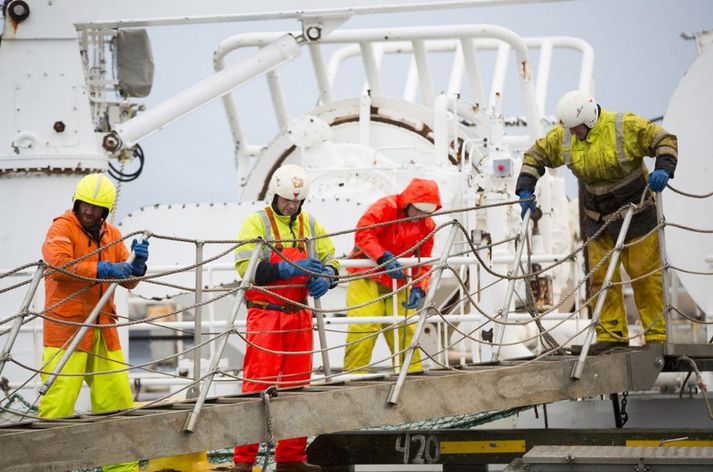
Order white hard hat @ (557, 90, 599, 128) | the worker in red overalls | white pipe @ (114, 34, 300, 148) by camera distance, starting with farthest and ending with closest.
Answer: white pipe @ (114, 34, 300, 148)
white hard hat @ (557, 90, 599, 128)
the worker in red overalls

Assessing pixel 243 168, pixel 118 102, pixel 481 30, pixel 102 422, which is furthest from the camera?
pixel 243 168

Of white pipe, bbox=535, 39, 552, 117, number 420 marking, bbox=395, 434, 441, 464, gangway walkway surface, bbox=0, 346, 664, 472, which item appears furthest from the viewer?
white pipe, bbox=535, 39, 552, 117

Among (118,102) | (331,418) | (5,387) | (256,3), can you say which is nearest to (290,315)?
(331,418)

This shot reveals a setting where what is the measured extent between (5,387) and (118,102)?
294 centimetres

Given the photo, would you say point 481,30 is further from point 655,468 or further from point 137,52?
point 655,468

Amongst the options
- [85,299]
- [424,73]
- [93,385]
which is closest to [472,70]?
[424,73]

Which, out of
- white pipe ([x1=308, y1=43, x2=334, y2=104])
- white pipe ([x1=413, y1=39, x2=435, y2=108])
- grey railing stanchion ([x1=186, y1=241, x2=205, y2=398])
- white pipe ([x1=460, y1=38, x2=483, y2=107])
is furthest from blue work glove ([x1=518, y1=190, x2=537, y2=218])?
white pipe ([x1=308, y1=43, x2=334, y2=104])

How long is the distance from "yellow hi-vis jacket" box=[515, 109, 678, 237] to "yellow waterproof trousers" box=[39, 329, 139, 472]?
2.90 m

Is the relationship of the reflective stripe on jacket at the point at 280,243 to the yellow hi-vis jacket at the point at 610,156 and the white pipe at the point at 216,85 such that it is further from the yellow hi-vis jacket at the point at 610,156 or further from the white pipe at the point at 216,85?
the white pipe at the point at 216,85

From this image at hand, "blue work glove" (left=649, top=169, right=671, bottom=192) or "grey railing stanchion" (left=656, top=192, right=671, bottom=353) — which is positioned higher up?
"blue work glove" (left=649, top=169, right=671, bottom=192)

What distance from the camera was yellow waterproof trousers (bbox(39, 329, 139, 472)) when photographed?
7.34 metres

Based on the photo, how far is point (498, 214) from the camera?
38.6 ft

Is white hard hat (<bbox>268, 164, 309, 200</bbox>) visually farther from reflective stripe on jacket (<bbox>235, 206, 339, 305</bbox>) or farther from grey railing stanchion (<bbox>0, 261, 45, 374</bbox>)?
grey railing stanchion (<bbox>0, 261, 45, 374</bbox>)

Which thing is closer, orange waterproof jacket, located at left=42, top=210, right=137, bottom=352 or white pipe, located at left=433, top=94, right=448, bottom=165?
orange waterproof jacket, located at left=42, top=210, right=137, bottom=352
